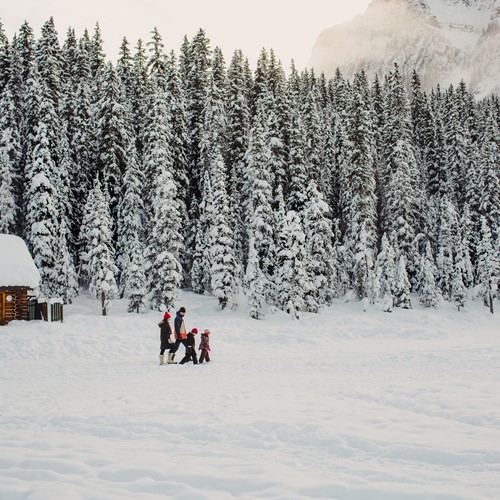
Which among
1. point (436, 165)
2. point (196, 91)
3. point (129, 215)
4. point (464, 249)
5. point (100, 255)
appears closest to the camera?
point (100, 255)

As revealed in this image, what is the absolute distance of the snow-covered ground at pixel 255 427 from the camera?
598 cm

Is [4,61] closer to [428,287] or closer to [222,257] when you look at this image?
[222,257]

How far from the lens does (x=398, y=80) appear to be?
63.6 metres

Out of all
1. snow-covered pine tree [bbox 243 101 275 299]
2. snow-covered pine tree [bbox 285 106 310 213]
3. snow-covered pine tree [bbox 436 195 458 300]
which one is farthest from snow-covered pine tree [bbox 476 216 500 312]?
snow-covered pine tree [bbox 243 101 275 299]

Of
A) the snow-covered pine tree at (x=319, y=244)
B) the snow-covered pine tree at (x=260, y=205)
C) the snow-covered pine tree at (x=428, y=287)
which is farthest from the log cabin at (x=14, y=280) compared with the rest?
the snow-covered pine tree at (x=428, y=287)

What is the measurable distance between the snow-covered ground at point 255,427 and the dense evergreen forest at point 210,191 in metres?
18.0

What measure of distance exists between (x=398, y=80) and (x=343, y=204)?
77.2 feet

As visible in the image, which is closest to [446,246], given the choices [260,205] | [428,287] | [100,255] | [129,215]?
[428,287]

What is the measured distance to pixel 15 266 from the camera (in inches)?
1107

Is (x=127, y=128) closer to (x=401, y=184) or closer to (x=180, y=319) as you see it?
(x=401, y=184)

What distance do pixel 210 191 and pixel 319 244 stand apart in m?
10.3

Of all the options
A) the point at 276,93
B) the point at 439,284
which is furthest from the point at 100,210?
the point at 439,284

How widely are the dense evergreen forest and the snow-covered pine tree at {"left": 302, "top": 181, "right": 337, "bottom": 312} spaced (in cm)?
14

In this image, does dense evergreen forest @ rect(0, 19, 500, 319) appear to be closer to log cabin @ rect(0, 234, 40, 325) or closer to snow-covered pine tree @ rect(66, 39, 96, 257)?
snow-covered pine tree @ rect(66, 39, 96, 257)
